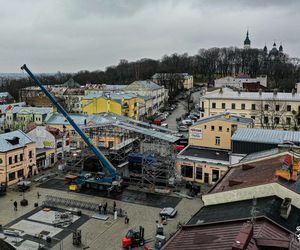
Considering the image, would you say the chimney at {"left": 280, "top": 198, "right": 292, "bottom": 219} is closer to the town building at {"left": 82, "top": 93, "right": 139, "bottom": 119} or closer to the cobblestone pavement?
the cobblestone pavement

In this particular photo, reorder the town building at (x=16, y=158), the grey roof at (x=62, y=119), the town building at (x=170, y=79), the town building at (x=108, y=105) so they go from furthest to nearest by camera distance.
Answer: the town building at (x=170, y=79)
the town building at (x=108, y=105)
the grey roof at (x=62, y=119)
the town building at (x=16, y=158)

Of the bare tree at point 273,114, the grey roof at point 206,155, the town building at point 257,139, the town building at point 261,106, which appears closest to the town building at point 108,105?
the town building at point 261,106

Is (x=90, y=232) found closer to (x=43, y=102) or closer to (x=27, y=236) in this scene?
(x=27, y=236)

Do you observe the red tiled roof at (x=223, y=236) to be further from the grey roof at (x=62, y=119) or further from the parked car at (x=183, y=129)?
the parked car at (x=183, y=129)

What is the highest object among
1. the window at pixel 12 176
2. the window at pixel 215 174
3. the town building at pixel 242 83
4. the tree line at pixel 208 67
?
the tree line at pixel 208 67

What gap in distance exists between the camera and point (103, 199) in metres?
28.8

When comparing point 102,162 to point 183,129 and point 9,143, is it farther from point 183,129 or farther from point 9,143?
point 183,129

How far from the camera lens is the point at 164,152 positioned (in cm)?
3294

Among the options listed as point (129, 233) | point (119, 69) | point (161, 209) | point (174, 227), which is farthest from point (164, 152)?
point (119, 69)

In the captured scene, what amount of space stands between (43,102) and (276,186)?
6321 cm

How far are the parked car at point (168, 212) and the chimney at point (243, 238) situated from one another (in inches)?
565

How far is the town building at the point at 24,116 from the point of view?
53.8m

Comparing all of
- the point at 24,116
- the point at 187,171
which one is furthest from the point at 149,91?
the point at 187,171

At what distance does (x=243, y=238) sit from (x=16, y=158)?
89.6ft
